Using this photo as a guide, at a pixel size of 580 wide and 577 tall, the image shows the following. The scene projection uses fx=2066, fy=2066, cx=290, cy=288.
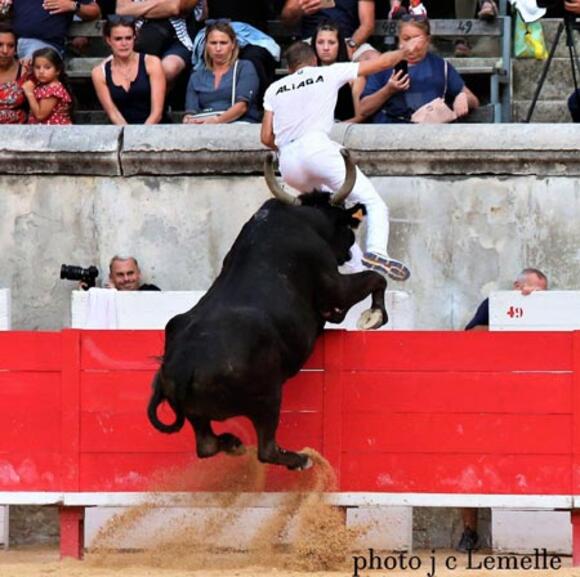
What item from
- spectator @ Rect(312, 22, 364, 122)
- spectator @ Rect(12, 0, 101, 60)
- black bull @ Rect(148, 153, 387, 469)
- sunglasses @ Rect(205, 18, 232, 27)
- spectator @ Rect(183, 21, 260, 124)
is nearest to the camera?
black bull @ Rect(148, 153, 387, 469)

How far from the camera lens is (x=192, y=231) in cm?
1159

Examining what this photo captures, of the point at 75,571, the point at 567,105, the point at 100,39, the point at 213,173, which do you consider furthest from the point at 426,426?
the point at 100,39

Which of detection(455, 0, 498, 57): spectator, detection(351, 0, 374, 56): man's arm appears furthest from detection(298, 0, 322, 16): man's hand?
detection(455, 0, 498, 57): spectator

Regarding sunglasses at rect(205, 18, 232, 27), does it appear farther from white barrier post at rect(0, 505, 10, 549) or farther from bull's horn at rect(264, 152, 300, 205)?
white barrier post at rect(0, 505, 10, 549)

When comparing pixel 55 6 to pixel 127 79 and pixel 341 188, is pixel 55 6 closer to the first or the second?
pixel 127 79

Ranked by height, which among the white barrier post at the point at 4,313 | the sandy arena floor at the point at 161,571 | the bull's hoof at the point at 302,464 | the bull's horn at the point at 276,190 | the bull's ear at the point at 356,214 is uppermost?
the bull's horn at the point at 276,190

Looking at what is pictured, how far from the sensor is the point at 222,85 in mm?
11594

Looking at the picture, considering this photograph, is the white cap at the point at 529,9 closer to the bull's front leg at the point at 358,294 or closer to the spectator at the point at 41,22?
the spectator at the point at 41,22

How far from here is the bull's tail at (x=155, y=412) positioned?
29.4 ft

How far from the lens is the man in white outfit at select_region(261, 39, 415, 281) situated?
398 inches

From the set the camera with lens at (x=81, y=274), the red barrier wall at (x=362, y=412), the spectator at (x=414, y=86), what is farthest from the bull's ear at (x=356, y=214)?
the camera with lens at (x=81, y=274)

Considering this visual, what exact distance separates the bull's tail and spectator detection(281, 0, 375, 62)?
137 inches

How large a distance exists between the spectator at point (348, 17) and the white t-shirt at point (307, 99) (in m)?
1.64

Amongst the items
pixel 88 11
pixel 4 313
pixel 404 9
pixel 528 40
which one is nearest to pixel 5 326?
pixel 4 313
